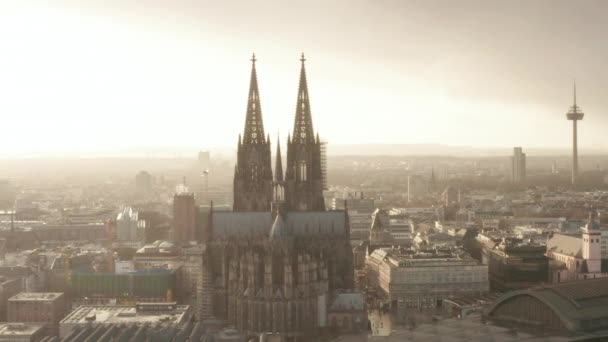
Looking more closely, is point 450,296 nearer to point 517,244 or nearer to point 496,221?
point 517,244

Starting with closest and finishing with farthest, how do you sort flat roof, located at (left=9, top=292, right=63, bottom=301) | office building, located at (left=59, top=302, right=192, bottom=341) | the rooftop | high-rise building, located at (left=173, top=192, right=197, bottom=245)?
1. the rooftop
2. office building, located at (left=59, top=302, right=192, bottom=341)
3. flat roof, located at (left=9, top=292, right=63, bottom=301)
4. high-rise building, located at (left=173, top=192, right=197, bottom=245)

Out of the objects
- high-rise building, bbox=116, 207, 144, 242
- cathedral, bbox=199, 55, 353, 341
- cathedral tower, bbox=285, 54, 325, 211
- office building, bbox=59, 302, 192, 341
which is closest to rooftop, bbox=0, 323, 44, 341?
office building, bbox=59, 302, 192, 341

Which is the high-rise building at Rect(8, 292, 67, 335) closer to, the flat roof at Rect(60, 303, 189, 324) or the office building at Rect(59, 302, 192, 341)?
the flat roof at Rect(60, 303, 189, 324)

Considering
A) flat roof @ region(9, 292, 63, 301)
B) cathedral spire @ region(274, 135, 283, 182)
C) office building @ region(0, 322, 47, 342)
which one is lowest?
office building @ region(0, 322, 47, 342)

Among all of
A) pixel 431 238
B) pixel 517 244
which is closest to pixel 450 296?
pixel 517 244

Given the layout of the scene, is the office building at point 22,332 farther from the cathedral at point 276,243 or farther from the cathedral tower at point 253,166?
the cathedral tower at point 253,166

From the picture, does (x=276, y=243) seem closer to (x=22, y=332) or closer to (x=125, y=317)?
(x=125, y=317)

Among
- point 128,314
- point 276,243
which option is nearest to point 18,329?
point 128,314
